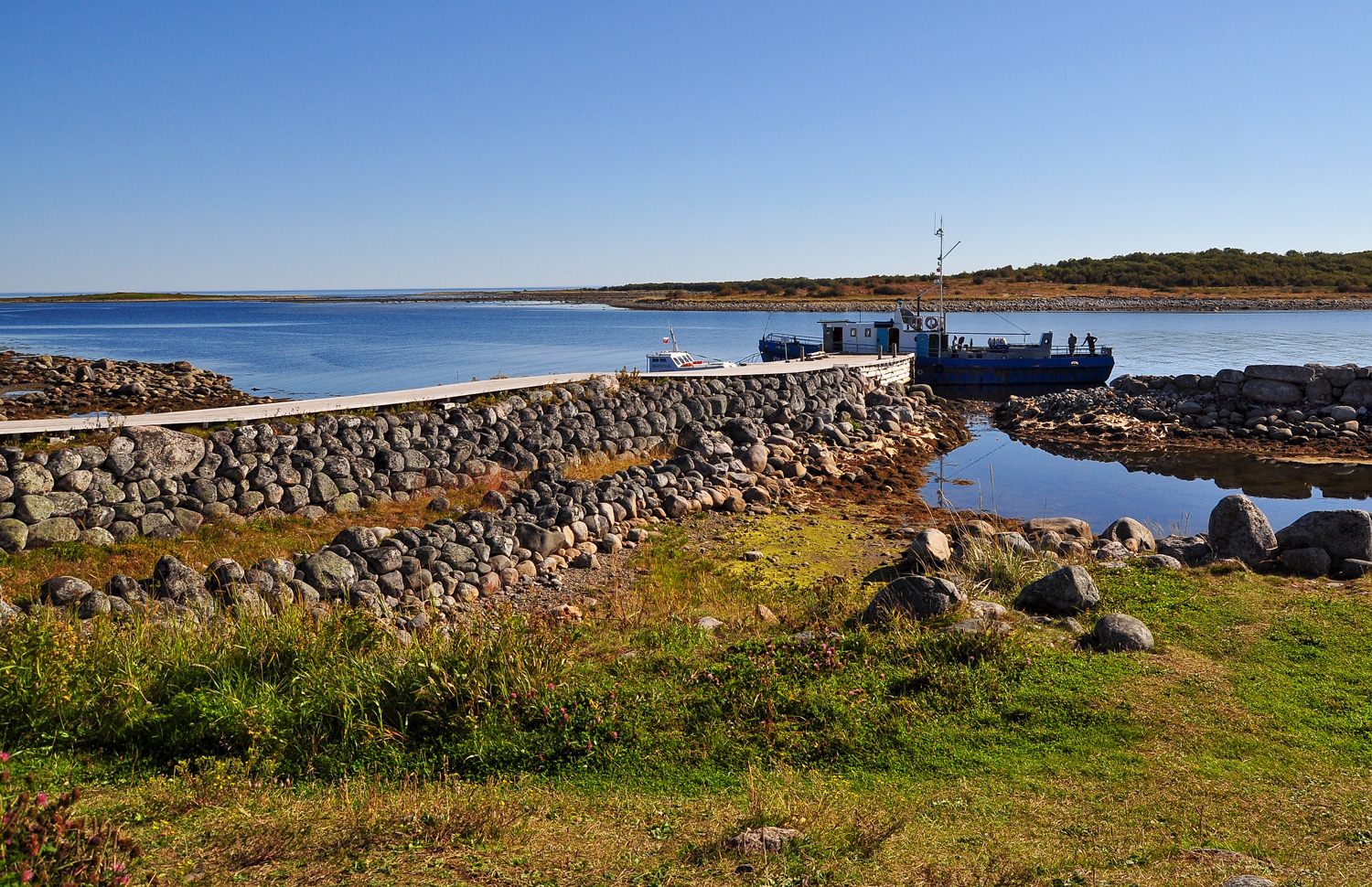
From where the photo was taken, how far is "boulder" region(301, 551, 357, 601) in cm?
1102

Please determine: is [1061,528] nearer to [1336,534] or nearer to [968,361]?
[1336,534]

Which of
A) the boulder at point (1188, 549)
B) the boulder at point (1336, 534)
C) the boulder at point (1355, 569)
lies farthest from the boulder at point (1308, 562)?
the boulder at point (1188, 549)

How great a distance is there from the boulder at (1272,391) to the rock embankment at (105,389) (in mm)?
36460

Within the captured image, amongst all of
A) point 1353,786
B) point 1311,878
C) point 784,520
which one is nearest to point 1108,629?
point 1353,786

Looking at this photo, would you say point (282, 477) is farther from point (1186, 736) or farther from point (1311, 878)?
point (1311, 878)

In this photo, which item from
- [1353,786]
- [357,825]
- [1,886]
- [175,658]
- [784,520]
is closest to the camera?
[1,886]

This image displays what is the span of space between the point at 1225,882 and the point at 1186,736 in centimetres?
208

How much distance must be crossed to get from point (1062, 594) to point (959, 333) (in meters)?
69.5

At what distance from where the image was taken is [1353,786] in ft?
17.3

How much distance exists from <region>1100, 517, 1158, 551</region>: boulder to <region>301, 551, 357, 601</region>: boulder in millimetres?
11235

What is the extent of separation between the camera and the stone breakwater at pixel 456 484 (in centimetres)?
1070

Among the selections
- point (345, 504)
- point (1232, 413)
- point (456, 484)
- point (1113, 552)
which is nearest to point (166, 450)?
point (345, 504)

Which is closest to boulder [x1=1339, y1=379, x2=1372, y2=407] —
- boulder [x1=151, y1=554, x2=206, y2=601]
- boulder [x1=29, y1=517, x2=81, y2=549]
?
boulder [x1=151, y1=554, x2=206, y2=601]

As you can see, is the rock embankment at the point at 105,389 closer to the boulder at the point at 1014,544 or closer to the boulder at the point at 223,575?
the boulder at the point at 223,575
